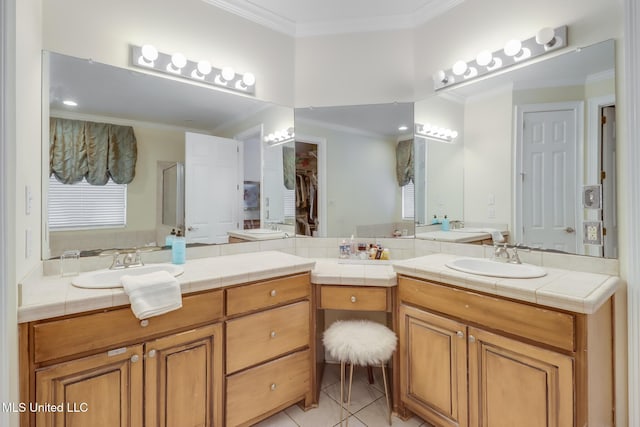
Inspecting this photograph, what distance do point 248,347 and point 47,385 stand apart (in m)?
0.78

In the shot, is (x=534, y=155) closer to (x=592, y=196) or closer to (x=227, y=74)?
(x=592, y=196)

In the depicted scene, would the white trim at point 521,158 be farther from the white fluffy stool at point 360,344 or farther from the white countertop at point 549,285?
the white fluffy stool at point 360,344

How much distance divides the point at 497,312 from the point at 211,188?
5.92ft

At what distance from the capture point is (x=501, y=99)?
1.86 meters

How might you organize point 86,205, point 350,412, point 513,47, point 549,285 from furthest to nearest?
point 350,412
point 513,47
point 86,205
point 549,285

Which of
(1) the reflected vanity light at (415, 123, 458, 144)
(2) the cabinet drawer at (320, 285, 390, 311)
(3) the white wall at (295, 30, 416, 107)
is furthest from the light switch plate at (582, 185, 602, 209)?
(3) the white wall at (295, 30, 416, 107)

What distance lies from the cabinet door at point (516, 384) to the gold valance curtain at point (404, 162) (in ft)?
3.83

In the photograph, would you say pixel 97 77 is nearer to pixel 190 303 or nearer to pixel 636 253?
pixel 190 303

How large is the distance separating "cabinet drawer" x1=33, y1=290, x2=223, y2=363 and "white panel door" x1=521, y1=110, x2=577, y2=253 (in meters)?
1.81

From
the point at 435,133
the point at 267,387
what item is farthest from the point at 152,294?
the point at 435,133

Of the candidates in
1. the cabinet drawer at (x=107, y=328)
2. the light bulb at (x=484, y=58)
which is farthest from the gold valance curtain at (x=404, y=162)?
the cabinet drawer at (x=107, y=328)

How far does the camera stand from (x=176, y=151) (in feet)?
6.19

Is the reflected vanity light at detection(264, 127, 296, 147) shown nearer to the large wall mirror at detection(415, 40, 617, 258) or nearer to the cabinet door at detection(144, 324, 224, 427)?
the large wall mirror at detection(415, 40, 617, 258)

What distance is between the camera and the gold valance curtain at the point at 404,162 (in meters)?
2.22
